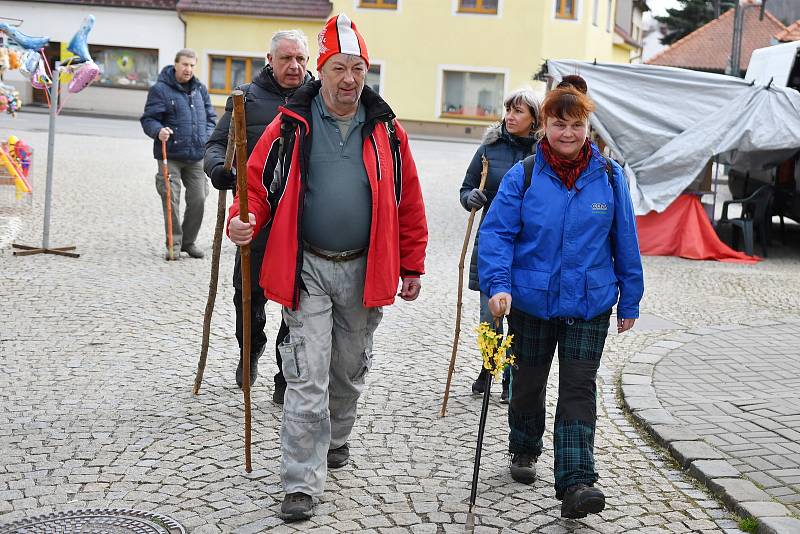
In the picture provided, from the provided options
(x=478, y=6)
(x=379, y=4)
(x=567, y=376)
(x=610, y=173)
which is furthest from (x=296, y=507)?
(x=379, y=4)

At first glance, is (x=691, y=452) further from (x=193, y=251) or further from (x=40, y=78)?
(x=40, y=78)

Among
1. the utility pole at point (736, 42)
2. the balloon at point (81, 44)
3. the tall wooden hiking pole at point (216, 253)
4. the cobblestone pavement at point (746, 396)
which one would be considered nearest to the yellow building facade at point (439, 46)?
the utility pole at point (736, 42)

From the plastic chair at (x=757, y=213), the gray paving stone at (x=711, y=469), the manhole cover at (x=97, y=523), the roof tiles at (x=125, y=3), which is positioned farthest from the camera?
the roof tiles at (x=125, y=3)

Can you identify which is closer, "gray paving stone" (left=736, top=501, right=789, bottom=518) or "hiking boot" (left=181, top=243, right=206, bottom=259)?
"gray paving stone" (left=736, top=501, right=789, bottom=518)

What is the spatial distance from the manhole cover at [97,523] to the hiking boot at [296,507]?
42 centimetres

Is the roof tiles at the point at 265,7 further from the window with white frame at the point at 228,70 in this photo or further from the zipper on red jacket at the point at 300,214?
the zipper on red jacket at the point at 300,214

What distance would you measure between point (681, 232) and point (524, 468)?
9.33 meters

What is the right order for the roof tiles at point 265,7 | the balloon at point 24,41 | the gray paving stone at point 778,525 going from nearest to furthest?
the gray paving stone at point 778,525, the balloon at point 24,41, the roof tiles at point 265,7

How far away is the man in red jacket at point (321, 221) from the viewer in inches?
176

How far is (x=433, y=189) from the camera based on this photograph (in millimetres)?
19328

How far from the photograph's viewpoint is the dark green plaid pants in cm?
446

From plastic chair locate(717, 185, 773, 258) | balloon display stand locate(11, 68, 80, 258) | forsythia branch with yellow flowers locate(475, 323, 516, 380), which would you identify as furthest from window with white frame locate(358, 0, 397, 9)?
forsythia branch with yellow flowers locate(475, 323, 516, 380)

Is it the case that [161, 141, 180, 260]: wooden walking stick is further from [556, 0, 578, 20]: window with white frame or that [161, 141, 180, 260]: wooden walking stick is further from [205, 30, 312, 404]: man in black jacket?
[556, 0, 578, 20]: window with white frame

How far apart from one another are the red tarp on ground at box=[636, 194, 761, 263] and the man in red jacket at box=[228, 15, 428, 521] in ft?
31.0
